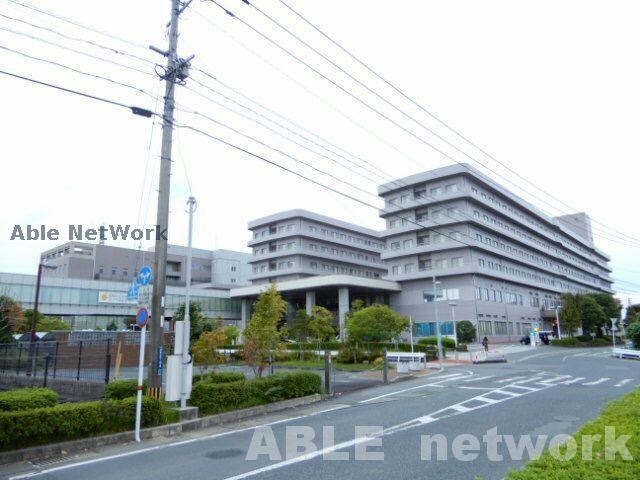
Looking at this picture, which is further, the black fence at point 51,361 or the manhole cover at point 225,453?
the black fence at point 51,361

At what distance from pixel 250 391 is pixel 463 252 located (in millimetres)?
49756

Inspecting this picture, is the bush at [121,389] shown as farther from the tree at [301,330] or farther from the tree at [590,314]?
the tree at [590,314]

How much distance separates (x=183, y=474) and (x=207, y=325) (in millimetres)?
27298

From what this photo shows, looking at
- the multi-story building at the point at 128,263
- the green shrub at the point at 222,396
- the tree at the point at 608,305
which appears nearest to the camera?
the green shrub at the point at 222,396

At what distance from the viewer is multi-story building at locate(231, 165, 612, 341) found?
58594 mm

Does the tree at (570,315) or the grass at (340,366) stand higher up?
the tree at (570,315)

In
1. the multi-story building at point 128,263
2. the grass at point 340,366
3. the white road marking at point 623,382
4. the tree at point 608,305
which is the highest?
the multi-story building at point 128,263

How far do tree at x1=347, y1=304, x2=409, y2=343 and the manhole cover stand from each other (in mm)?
23124

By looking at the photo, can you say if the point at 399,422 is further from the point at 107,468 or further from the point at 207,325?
the point at 207,325

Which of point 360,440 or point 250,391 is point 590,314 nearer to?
point 250,391

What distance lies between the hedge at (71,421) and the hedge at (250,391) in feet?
4.62

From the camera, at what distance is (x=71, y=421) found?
28.8 feet

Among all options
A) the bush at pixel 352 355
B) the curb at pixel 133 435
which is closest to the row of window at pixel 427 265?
the bush at pixel 352 355

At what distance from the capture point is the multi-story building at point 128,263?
77.6 metres
